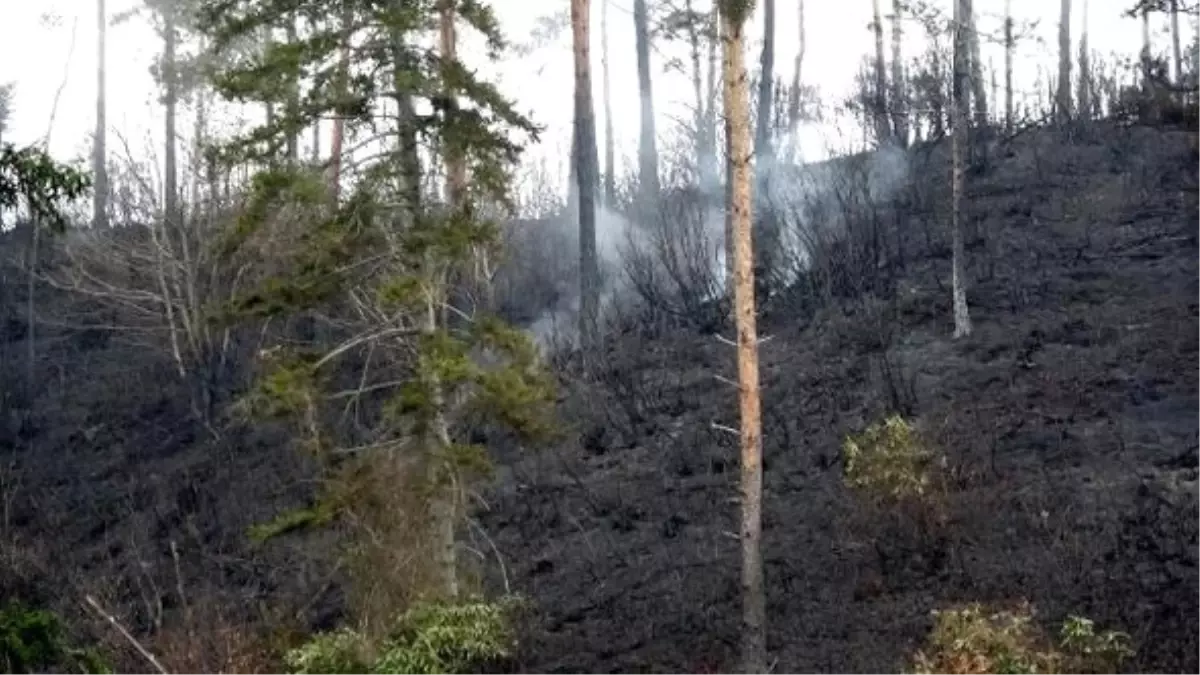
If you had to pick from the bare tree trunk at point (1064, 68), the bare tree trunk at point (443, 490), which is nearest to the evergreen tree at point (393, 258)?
the bare tree trunk at point (443, 490)

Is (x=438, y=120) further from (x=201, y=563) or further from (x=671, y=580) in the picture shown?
(x=201, y=563)

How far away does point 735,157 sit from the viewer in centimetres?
1320

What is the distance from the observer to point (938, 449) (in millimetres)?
16250

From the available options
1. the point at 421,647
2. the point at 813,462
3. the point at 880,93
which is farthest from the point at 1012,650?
the point at 880,93

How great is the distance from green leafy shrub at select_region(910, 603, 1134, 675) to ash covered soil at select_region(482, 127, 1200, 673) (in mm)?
479

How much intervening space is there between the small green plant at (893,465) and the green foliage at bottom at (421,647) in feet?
13.7

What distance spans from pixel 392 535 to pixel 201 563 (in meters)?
7.83

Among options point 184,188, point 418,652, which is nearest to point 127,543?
point 184,188

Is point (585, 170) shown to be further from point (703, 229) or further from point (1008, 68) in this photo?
point (1008, 68)

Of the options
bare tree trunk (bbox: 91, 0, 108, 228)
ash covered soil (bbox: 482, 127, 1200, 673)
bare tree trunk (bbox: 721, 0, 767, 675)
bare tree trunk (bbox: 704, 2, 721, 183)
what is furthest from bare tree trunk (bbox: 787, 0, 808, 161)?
bare tree trunk (bbox: 721, 0, 767, 675)

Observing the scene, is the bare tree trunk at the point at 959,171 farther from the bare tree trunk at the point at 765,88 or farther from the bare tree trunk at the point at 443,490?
the bare tree trunk at the point at 765,88

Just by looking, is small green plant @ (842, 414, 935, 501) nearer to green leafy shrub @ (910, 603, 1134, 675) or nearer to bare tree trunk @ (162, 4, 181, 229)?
green leafy shrub @ (910, 603, 1134, 675)

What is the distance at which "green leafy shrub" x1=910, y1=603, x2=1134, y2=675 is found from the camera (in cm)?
1155

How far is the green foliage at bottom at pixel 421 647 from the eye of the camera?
13352 mm
